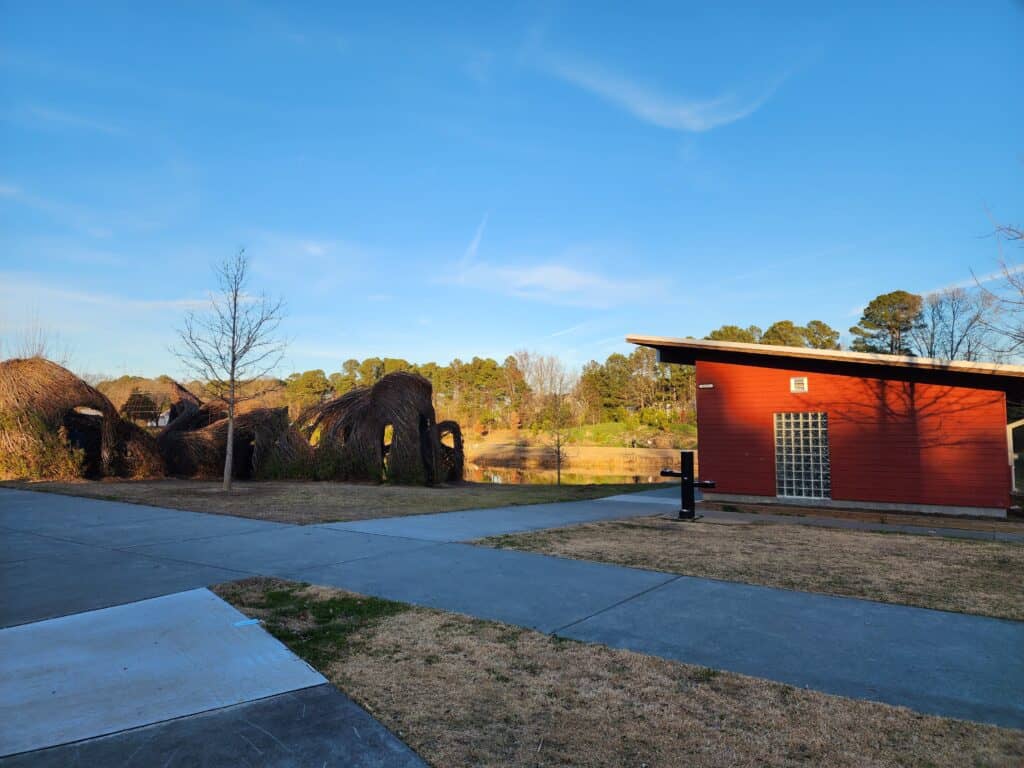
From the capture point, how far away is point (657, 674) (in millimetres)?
3857

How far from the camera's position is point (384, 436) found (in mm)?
19078

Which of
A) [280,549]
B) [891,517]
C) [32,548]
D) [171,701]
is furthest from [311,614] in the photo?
[891,517]

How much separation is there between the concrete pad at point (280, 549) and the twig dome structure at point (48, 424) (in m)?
11.5

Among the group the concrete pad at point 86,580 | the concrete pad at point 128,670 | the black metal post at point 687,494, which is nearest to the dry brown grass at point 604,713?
the concrete pad at point 128,670

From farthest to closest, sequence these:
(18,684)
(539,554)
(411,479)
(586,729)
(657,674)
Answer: (411,479)
(539,554)
(657,674)
(18,684)
(586,729)

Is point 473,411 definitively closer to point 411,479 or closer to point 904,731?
point 411,479

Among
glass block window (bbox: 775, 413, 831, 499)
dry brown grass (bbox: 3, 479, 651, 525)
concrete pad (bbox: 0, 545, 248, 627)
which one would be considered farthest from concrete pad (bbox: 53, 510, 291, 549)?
glass block window (bbox: 775, 413, 831, 499)

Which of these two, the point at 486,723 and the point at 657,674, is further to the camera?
the point at 657,674

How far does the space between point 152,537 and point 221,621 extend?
454 centimetres

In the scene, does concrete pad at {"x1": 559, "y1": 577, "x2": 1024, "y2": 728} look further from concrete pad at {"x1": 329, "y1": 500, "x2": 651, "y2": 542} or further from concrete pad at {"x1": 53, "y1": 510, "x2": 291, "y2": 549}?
concrete pad at {"x1": 53, "y1": 510, "x2": 291, "y2": 549}

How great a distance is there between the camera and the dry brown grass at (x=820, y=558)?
6000 millimetres

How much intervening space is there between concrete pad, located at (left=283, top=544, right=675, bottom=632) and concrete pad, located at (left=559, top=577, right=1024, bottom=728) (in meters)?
0.36

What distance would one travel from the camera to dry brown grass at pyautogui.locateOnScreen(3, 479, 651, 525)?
1158 centimetres

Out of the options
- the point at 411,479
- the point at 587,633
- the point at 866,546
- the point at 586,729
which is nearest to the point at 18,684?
the point at 586,729
